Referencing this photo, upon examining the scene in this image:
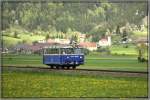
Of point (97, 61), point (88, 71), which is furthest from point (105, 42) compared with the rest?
point (88, 71)

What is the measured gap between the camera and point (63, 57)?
1370cm

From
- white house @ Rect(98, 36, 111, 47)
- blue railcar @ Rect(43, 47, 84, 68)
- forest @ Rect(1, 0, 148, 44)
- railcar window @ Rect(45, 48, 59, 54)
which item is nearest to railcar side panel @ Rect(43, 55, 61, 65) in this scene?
blue railcar @ Rect(43, 47, 84, 68)

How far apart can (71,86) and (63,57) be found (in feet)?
2.65

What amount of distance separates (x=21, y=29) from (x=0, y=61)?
945 mm

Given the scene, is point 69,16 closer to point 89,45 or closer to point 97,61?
point 89,45

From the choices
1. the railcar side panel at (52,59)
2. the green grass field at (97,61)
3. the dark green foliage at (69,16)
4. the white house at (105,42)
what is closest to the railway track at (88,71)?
the green grass field at (97,61)

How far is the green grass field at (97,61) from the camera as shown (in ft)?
44.0

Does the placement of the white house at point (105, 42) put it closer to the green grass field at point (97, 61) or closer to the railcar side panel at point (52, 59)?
the green grass field at point (97, 61)

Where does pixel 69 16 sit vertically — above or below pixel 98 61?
above

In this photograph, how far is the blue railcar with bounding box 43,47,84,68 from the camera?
532 inches

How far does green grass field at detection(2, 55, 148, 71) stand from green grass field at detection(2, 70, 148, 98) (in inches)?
9.8

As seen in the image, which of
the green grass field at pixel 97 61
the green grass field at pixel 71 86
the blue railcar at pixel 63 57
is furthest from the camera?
the blue railcar at pixel 63 57

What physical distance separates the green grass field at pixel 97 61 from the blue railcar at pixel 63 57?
0.53 ft

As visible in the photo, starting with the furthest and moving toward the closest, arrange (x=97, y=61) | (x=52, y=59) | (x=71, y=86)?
(x=52, y=59), (x=97, y=61), (x=71, y=86)
